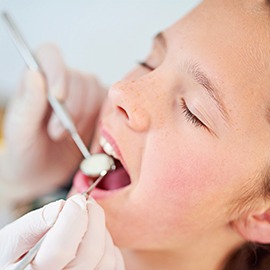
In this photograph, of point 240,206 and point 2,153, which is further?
point 2,153

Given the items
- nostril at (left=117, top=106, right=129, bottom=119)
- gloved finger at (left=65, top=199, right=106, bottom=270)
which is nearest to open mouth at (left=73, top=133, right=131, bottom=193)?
nostril at (left=117, top=106, right=129, bottom=119)

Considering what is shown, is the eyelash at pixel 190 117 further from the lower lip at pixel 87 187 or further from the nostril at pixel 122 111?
Answer: the lower lip at pixel 87 187

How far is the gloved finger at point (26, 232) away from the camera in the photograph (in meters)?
0.84

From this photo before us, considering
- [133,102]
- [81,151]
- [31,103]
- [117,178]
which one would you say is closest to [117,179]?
[117,178]

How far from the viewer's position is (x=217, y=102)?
92 centimetres

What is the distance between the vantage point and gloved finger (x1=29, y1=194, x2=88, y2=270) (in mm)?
812

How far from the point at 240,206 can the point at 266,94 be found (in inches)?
9.7

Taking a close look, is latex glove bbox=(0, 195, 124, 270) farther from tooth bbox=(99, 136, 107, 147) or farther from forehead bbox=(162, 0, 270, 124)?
forehead bbox=(162, 0, 270, 124)

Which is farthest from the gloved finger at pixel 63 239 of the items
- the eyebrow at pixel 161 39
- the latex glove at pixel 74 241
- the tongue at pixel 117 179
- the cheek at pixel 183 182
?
the eyebrow at pixel 161 39

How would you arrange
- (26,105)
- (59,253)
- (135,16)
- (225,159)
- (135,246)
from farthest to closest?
(135,16)
(26,105)
(135,246)
(225,159)
(59,253)

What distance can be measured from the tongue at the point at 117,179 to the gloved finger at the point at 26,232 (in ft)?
0.98

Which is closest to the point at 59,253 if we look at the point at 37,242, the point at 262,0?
the point at 37,242

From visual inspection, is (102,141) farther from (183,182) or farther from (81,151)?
(183,182)

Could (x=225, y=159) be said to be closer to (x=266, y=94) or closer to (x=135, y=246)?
(x=266, y=94)
